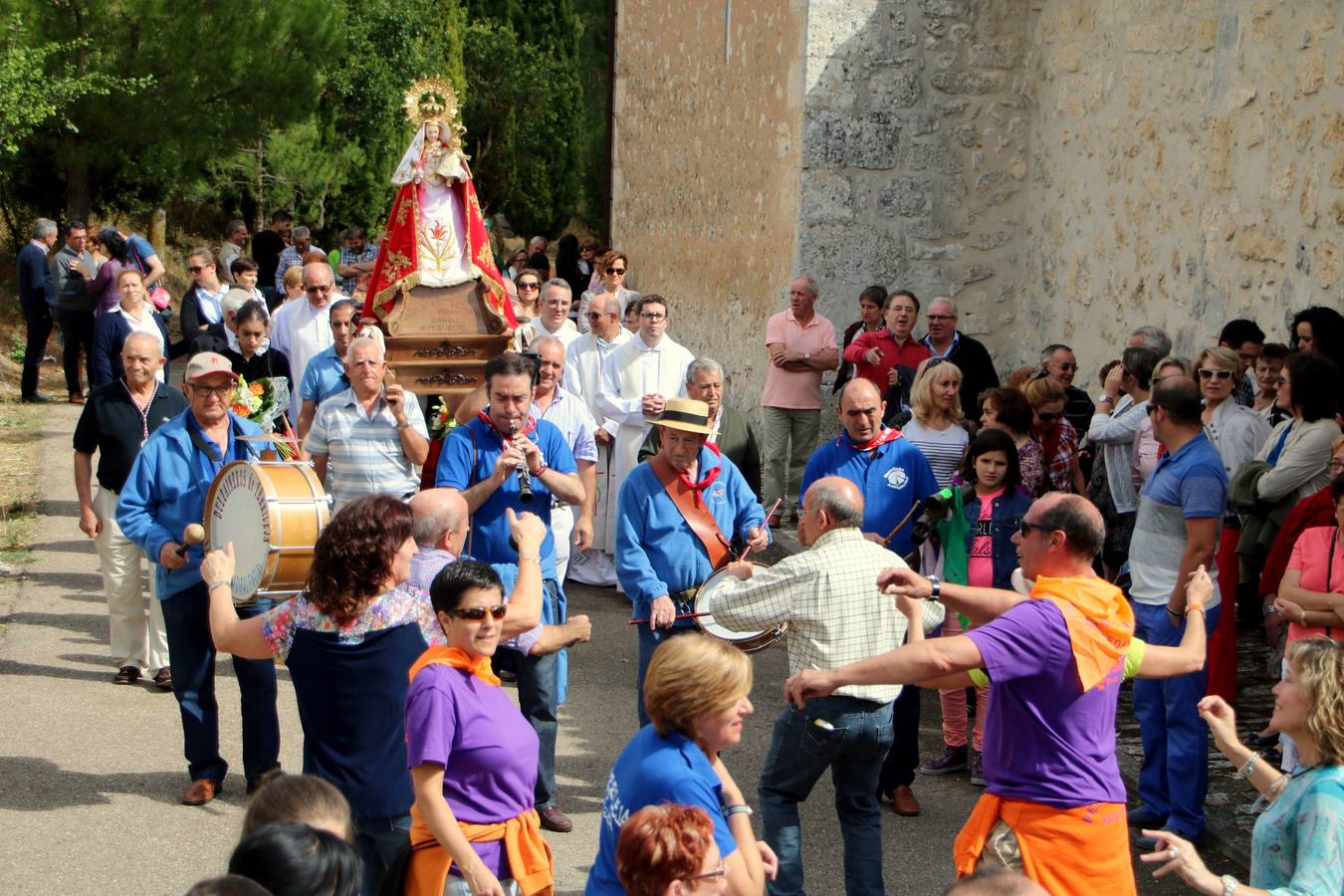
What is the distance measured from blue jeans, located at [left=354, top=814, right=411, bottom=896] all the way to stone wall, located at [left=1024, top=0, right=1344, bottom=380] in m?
5.96

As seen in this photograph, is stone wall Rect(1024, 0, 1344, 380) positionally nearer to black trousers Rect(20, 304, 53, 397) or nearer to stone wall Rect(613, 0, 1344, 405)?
stone wall Rect(613, 0, 1344, 405)

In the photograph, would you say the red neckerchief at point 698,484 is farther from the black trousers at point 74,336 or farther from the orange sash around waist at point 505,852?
the black trousers at point 74,336

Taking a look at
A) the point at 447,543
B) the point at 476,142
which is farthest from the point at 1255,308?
the point at 476,142

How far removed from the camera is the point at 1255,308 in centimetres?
880

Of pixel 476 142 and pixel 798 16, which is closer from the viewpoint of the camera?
pixel 798 16

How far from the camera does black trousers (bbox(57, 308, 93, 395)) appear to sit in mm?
15867

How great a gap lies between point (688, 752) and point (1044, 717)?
3.27ft

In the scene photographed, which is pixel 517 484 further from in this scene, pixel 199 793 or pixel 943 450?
pixel 943 450

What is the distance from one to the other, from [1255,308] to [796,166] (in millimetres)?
4010

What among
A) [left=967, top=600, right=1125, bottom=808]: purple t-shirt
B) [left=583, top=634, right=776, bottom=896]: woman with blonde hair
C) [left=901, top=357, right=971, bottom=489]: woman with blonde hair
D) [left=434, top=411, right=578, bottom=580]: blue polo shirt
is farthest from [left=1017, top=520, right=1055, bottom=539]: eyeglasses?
[left=901, top=357, right=971, bottom=489]: woman with blonde hair

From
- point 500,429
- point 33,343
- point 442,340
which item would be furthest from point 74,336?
point 500,429

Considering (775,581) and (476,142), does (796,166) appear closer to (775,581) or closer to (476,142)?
(775,581)

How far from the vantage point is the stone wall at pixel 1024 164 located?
28.3 feet

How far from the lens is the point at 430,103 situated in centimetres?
1052
